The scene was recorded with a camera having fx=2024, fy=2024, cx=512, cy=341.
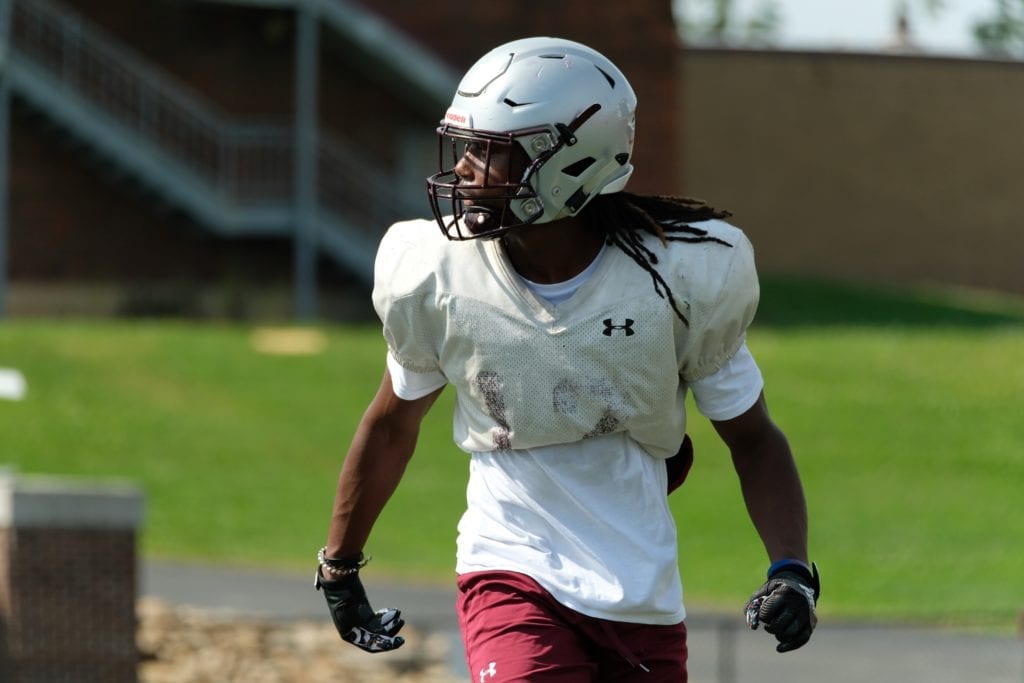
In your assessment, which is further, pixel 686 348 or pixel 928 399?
pixel 928 399

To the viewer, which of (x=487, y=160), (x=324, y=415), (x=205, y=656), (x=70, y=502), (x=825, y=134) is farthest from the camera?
(x=825, y=134)

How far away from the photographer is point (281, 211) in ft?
87.6

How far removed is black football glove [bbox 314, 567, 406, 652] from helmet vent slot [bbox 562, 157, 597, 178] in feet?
3.53

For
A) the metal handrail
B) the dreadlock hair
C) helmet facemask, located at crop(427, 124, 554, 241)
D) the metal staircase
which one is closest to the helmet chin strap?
helmet facemask, located at crop(427, 124, 554, 241)

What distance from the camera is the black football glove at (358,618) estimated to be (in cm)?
456

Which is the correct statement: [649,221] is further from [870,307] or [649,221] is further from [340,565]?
[870,307]

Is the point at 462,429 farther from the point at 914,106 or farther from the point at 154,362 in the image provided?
the point at 914,106

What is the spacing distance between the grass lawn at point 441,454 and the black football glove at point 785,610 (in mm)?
11460

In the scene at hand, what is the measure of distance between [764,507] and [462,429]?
0.67m

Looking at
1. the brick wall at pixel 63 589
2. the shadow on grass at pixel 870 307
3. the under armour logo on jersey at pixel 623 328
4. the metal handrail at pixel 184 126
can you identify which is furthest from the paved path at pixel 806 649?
the shadow on grass at pixel 870 307

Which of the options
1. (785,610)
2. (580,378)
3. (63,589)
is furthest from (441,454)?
(785,610)

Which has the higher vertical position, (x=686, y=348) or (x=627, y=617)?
(x=686, y=348)

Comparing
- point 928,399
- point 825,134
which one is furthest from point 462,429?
point 825,134

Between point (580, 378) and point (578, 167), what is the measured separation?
44 cm
